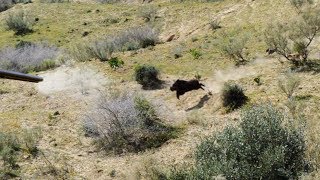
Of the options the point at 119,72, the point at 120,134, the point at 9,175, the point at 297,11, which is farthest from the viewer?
the point at 297,11

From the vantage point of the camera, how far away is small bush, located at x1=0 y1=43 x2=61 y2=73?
23641 mm

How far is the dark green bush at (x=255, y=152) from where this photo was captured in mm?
7551

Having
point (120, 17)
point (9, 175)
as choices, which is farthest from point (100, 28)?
point (9, 175)

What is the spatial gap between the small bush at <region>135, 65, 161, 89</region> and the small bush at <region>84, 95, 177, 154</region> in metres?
4.15

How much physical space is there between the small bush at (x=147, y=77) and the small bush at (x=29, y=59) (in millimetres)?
7744

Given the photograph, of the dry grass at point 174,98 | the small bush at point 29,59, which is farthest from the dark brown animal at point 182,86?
the small bush at point 29,59

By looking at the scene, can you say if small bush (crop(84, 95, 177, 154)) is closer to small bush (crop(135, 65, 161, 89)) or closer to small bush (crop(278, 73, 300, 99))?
small bush (crop(278, 73, 300, 99))

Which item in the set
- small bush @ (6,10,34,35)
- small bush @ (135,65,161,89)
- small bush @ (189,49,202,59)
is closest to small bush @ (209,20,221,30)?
small bush @ (189,49,202,59)

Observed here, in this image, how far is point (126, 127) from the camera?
40.4 ft

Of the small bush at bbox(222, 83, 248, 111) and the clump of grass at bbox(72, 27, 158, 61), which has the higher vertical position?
the small bush at bbox(222, 83, 248, 111)

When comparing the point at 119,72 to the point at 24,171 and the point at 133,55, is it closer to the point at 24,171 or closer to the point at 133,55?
the point at 133,55

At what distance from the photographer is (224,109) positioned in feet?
42.4

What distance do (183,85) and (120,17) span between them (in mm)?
22329

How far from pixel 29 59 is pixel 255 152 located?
2012 cm
